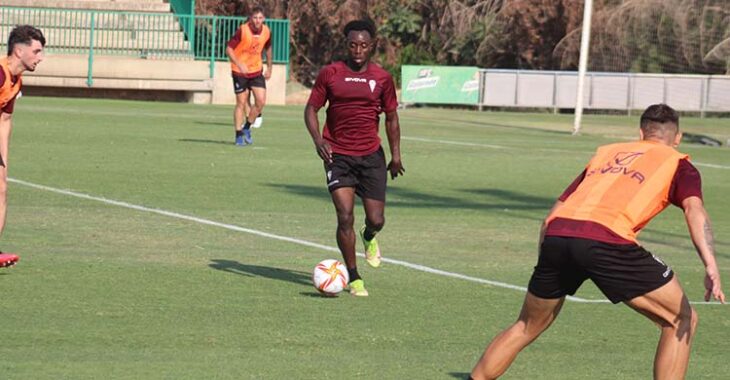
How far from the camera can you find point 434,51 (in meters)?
56.1

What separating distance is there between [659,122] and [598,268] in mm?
870

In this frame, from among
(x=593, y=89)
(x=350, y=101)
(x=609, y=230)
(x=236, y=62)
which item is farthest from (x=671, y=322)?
(x=593, y=89)

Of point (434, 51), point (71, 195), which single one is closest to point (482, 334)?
point (71, 195)

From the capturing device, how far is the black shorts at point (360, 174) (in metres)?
11.2

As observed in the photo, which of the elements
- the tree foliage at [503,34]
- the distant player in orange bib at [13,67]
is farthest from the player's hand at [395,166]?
the tree foliage at [503,34]

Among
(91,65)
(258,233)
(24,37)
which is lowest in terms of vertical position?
(258,233)

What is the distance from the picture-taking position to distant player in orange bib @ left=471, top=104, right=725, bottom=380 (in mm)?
7270

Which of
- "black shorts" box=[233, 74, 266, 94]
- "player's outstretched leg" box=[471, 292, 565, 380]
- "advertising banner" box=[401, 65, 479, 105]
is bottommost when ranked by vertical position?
"advertising banner" box=[401, 65, 479, 105]

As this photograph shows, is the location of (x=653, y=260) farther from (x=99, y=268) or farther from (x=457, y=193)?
(x=457, y=193)

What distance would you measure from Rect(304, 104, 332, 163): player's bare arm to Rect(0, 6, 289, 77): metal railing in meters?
31.1

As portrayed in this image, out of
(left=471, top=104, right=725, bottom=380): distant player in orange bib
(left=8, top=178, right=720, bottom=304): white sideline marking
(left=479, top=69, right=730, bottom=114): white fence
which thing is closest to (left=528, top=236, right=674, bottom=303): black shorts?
(left=471, top=104, right=725, bottom=380): distant player in orange bib

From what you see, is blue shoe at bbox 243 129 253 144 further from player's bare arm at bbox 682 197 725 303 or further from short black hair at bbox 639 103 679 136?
player's bare arm at bbox 682 197 725 303

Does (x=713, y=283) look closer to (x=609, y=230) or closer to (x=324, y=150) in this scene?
(x=609, y=230)

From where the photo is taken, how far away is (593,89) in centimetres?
4559
